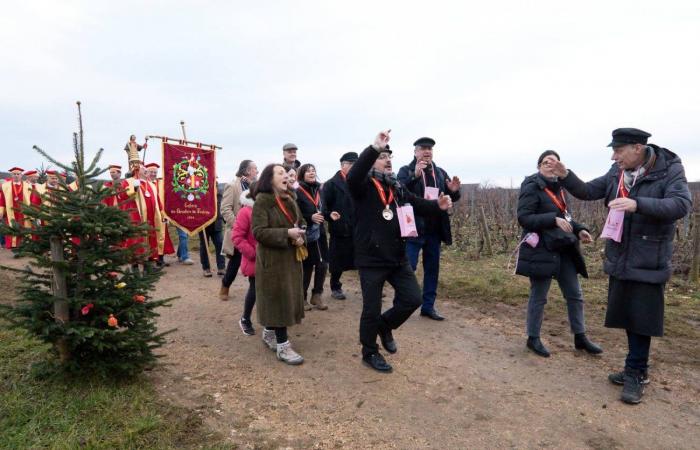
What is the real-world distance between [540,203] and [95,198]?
386 centimetres

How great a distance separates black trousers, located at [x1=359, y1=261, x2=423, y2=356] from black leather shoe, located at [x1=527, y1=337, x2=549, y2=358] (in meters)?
Answer: 1.37

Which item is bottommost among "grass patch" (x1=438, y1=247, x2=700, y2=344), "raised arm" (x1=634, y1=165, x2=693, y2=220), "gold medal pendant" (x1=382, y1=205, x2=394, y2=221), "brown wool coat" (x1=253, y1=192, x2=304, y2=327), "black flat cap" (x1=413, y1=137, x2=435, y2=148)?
"grass patch" (x1=438, y1=247, x2=700, y2=344)

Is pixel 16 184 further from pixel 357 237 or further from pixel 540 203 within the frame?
pixel 540 203

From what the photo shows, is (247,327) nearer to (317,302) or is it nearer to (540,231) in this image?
(317,302)

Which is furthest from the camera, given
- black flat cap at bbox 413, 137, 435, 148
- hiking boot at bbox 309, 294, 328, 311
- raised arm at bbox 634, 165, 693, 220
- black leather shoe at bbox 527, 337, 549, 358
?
hiking boot at bbox 309, 294, 328, 311

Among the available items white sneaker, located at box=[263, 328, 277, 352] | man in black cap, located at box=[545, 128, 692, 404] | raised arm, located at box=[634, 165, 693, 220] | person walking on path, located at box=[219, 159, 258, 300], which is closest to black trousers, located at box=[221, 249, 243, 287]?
person walking on path, located at box=[219, 159, 258, 300]

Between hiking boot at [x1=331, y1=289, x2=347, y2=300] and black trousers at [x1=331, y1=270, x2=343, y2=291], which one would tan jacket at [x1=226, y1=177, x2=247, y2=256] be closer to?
black trousers at [x1=331, y1=270, x2=343, y2=291]

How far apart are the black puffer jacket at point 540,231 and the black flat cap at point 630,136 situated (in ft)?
2.98

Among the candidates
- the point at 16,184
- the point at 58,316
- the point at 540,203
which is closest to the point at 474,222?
the point at 540,203

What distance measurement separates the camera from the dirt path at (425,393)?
3002mm

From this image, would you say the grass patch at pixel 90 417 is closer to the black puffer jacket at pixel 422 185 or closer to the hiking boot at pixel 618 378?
the hiking boot at pixel 618 378

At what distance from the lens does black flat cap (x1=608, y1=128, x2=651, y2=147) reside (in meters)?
3.41

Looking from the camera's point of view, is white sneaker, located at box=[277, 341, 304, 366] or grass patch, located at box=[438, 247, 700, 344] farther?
grass patch, located at box=[438, 247, 700, 344]

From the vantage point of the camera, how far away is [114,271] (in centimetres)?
348
